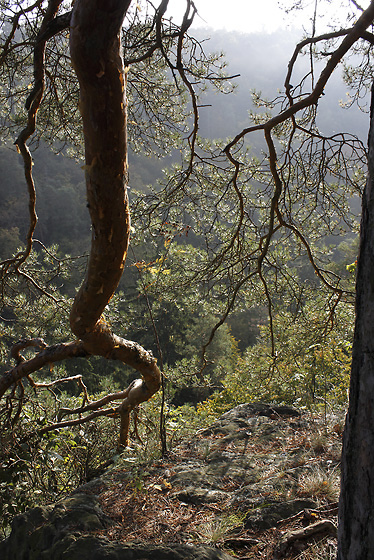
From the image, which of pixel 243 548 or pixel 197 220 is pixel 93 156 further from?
pixel 197 220

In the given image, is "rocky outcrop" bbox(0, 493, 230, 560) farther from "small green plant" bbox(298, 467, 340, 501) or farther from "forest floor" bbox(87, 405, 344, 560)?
"small green plant" bbox(298, 467, 340, 501)

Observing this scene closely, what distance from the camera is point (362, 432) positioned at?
3.01ft

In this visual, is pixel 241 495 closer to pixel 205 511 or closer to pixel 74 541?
pixel 205 511

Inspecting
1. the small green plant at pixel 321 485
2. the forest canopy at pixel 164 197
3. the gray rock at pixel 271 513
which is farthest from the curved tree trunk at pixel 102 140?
the small green plant at pixel 321 485

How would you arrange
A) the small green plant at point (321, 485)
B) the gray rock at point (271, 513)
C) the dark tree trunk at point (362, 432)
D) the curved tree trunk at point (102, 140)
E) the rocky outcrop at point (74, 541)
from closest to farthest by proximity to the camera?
the dark tree trunk at point (362, 432) → the curved tree trunk at point (102, 140) → the rocky outcrop at point (74, 541) → the gray rock at point (271, 513) → the small green plant at point (321, 485)

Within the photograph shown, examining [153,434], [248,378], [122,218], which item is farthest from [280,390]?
[122,218]

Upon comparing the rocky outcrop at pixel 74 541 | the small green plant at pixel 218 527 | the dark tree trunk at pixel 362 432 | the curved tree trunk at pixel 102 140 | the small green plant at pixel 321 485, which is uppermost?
the curved tree trunk at pixel 102 140

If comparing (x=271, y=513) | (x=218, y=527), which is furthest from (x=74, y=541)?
(x=271, y=513)

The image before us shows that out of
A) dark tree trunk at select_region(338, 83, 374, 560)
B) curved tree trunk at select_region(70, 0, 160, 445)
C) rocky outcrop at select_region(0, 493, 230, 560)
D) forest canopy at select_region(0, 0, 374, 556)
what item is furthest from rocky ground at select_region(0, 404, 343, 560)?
curved tree trunk at select_region(70, 0, 160, 445)

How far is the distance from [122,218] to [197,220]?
204 cm

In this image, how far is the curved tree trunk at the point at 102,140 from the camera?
1.32m

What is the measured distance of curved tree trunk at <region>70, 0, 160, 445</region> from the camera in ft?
4.32

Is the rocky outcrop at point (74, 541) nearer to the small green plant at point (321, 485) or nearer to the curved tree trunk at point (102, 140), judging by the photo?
the small green plant at point (321, 485)

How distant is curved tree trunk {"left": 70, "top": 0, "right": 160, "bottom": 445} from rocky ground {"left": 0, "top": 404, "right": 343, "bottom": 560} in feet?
3.78
